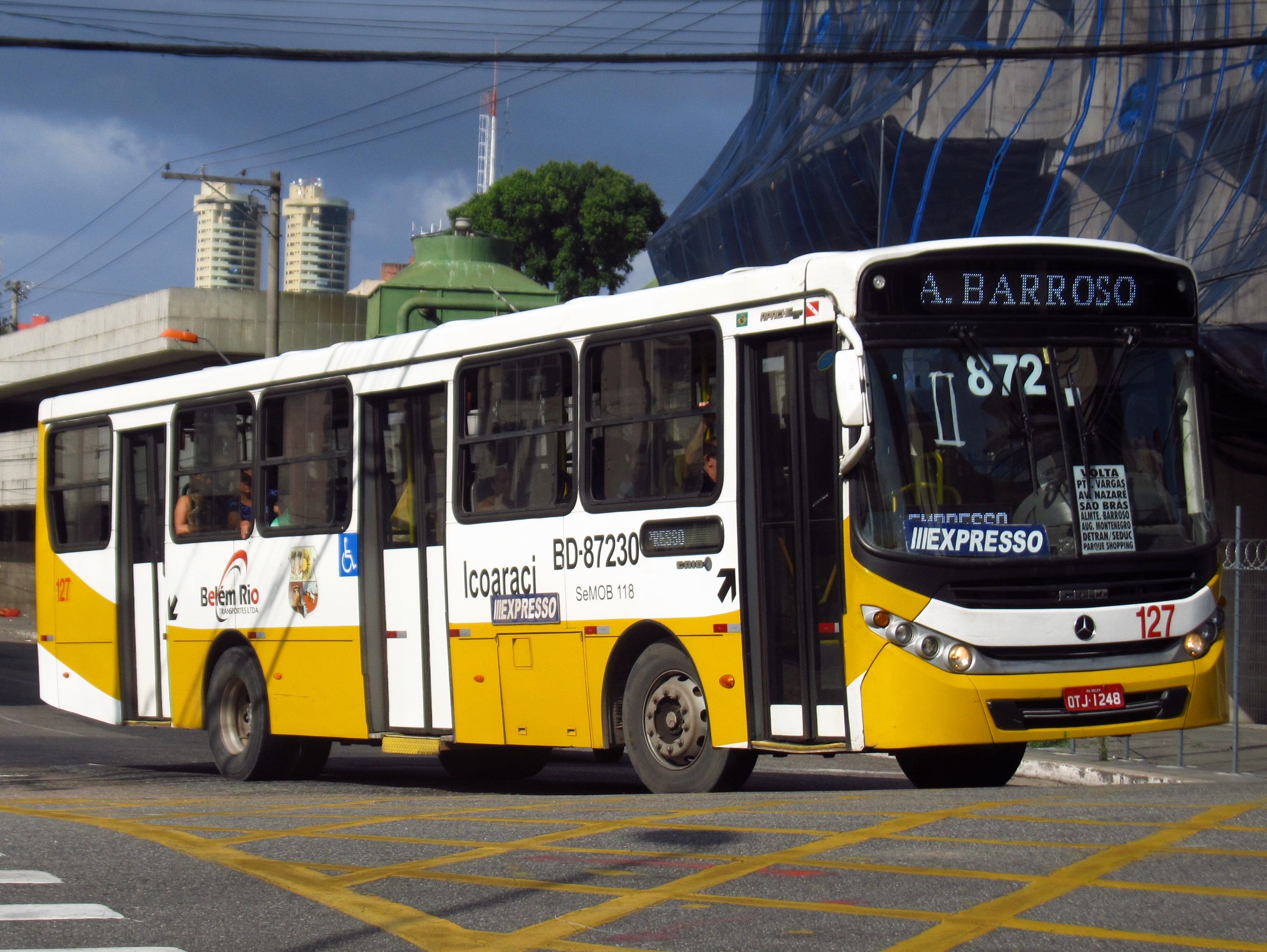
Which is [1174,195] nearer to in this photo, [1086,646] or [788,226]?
[788,226]

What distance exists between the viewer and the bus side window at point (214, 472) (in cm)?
1348

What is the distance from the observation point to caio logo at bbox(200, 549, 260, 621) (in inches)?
527

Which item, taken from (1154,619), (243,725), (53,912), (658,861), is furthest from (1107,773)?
(53,912)

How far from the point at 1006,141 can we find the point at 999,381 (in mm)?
19280

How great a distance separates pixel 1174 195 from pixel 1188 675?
15.3 meters

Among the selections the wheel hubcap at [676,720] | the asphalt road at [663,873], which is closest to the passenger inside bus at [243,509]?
the asphalt road at [663,873]

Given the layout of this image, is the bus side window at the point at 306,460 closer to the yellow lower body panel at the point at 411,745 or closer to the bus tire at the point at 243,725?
the bus tire at the point at 243,725

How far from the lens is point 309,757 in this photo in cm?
1376

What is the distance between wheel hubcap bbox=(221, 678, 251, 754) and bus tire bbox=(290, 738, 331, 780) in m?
0.48

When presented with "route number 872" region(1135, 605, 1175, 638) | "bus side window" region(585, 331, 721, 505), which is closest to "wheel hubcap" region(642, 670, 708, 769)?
"bus side window" region(585, 331, 721, 505)

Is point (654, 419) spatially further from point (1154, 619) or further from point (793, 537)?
point (1154, 619)

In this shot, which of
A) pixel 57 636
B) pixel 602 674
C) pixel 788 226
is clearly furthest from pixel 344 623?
pixel 788 226

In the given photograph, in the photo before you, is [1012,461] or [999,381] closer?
[1012,461]

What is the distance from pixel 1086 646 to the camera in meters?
8.62
